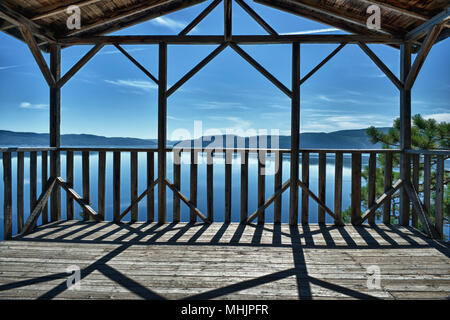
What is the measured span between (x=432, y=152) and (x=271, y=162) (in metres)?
1.91

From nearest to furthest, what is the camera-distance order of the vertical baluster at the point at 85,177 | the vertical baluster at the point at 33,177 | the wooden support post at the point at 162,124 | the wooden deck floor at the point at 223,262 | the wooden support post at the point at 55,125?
the wooden deck floor at the point at 223,262 → the vertical baluster at the point at 33,177 → the wooden support post at the point at 162,124 → the wooden support post at the point at 55,125 → the vertical baluster at the point at 85,177

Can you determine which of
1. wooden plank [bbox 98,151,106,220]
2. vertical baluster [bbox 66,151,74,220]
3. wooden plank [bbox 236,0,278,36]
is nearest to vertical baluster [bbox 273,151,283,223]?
wooden plank [bbox 236,0,278,36]

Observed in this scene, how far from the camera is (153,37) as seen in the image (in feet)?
11.8

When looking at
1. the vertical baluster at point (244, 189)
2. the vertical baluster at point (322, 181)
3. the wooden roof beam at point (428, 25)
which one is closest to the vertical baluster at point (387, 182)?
the vertical baluster at point (322, 181)

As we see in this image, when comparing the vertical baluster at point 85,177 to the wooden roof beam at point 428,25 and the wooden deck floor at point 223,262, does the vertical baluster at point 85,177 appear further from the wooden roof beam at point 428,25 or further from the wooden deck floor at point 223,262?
the wooden roof beam at point 428,25

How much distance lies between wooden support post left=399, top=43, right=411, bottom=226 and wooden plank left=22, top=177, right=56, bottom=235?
5021mm

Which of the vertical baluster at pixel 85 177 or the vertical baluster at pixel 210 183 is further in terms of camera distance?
the vertical baluster at pixel 85 177

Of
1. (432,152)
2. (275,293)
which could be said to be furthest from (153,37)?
(432,152)

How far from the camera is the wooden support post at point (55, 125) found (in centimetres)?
376

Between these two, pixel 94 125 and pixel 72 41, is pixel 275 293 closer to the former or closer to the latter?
pixel 72 41

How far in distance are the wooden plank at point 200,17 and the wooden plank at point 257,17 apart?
314mm

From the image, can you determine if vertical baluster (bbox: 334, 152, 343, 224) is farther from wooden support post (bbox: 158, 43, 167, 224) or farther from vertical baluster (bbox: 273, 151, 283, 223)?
wooden support post (bbox: 158, 43, 167, 224)

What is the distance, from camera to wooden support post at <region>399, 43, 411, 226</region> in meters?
3.65

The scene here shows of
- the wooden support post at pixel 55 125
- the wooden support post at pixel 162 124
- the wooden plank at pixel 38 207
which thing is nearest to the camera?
the wooden plank at pixel 38 207
